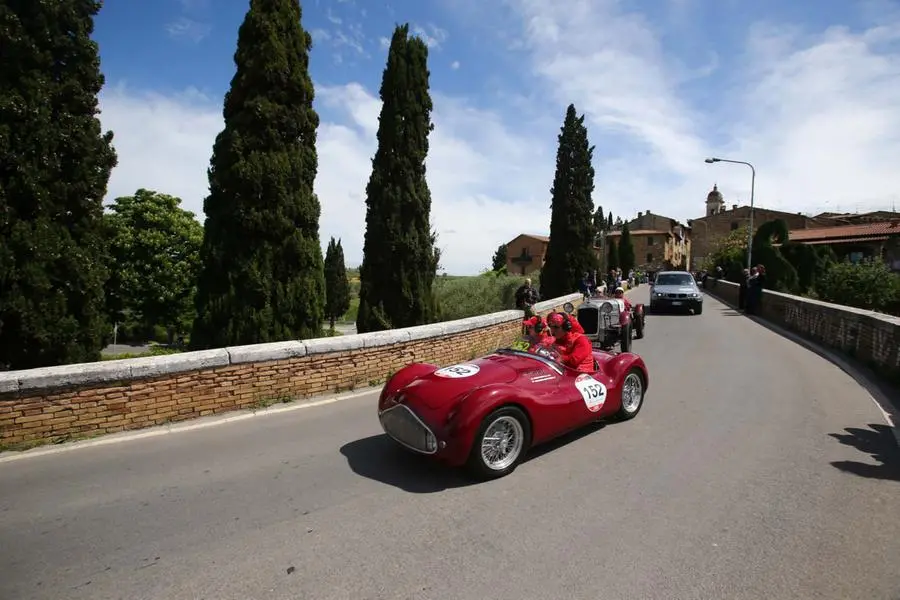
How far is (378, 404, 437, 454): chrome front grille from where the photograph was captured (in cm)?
418

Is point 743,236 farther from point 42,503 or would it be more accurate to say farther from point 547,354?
point 42,503

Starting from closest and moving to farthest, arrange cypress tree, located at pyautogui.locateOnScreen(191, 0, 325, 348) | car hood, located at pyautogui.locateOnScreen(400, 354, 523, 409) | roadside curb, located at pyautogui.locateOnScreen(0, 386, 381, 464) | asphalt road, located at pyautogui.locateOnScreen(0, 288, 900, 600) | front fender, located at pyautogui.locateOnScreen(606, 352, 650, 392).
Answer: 1. asphalt road, located at pyautogui.locateOnScreen(0, 288, 900, 600)
2. car hood, located at pyautogui.locateOnScreen(400, 354, 523, 409)
3. roadside curb, located at pyautogui.locateOnScreen(0, 386, 381, 464)
4. front fender, located at pyautogui.locateOnScreen(606, 352, 650, 392)
5. cypress tree, located at pyautogui.locateOnScreen(191, 0, 325, 348)

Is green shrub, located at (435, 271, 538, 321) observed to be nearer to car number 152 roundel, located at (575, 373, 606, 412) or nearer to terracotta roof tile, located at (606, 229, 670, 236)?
car number 152 roundel, located at (575, 373, 606, 412)

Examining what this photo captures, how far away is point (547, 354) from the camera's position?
5.33 metres

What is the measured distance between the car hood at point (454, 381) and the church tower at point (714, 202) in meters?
97.9

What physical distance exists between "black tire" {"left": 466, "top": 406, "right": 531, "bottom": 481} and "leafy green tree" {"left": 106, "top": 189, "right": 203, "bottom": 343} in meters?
28.7

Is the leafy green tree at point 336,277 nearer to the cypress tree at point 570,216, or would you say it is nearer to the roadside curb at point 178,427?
the cypress tree at point 570,216

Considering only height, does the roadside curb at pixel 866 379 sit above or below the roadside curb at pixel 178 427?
below

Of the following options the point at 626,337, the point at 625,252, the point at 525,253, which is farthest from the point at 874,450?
the point at 525,253

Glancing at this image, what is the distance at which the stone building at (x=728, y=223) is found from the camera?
6150 cm

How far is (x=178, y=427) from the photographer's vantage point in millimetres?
5625

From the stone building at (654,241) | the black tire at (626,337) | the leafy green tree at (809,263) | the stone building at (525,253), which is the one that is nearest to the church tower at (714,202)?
the stone building at (654,241)

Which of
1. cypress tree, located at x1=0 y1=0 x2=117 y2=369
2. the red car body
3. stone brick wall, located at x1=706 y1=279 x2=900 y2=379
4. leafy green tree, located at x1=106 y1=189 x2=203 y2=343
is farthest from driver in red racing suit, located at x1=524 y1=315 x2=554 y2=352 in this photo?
leafy green tree, located at x1=106 y1=189 x2=203 y2=343

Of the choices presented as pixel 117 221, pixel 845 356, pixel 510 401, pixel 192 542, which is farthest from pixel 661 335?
pixel 117 221
